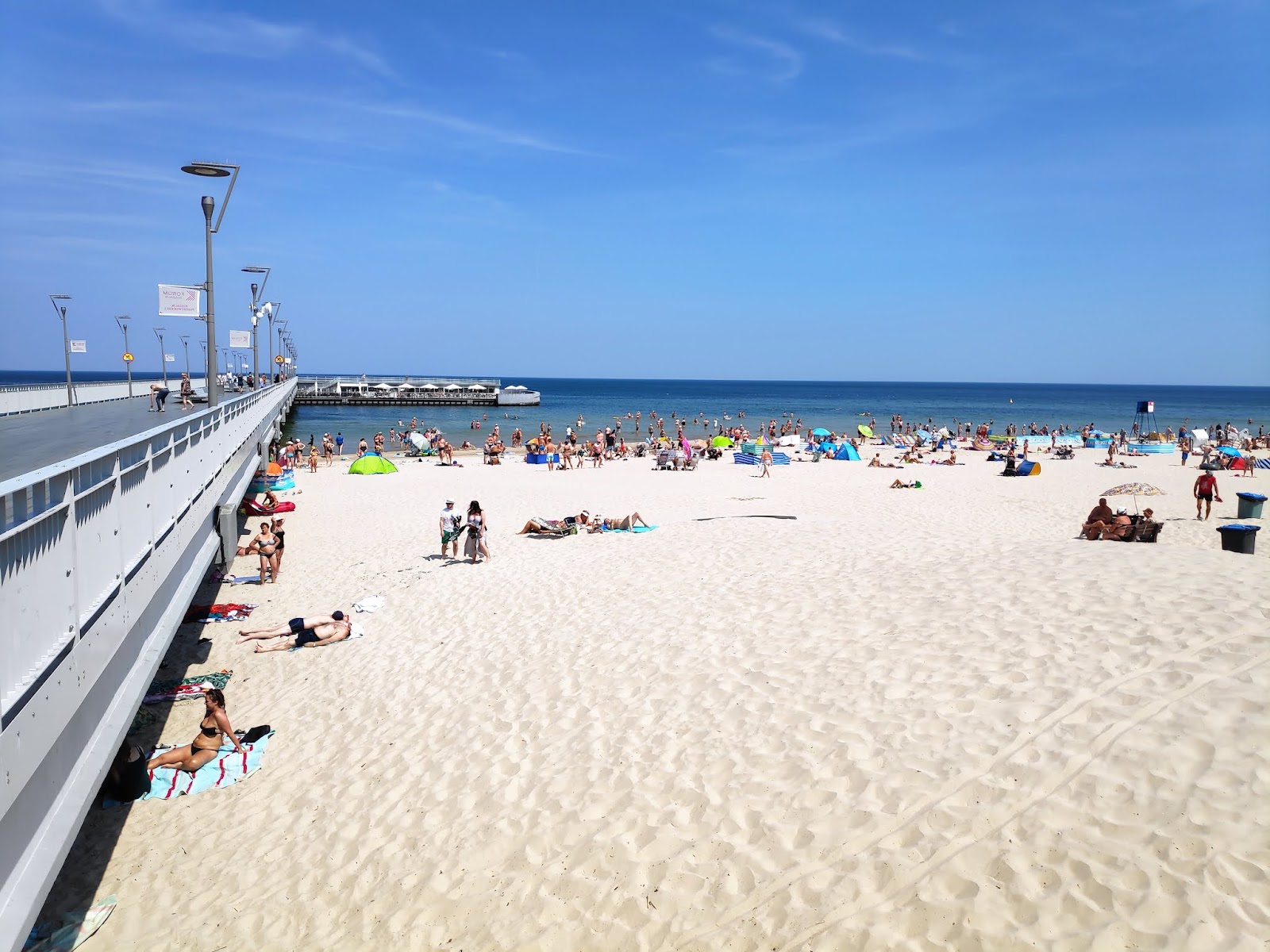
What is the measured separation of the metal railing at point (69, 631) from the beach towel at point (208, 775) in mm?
1607

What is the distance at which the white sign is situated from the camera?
15070mm

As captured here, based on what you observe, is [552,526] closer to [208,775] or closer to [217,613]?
[217,613]

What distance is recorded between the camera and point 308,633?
1027 centimetres

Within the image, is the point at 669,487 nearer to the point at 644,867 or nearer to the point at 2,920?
the point at 644,867

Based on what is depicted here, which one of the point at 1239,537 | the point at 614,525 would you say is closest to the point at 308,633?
the point at 614,525

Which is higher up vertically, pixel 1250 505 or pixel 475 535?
pixel 1250 505

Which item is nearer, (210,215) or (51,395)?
(210,215)

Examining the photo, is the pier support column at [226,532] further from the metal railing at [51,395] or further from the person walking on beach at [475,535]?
the metal railing at [51,395]

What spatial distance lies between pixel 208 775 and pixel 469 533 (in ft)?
22.9

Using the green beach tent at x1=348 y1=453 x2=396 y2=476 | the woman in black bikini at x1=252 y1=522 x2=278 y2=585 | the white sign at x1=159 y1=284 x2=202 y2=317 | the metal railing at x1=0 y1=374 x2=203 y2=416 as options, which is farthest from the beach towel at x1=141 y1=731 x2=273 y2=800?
the metal railing at x1=0 y1=374 x2=203 y2=416

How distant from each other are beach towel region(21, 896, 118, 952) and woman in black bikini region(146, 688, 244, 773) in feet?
5.73

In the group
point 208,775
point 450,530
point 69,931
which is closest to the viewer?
point 69,931

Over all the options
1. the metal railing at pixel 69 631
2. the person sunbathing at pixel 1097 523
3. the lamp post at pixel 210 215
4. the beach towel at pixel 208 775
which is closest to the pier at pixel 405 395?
the lamp post at pixel 210 215

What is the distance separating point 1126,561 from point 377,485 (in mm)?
21077
